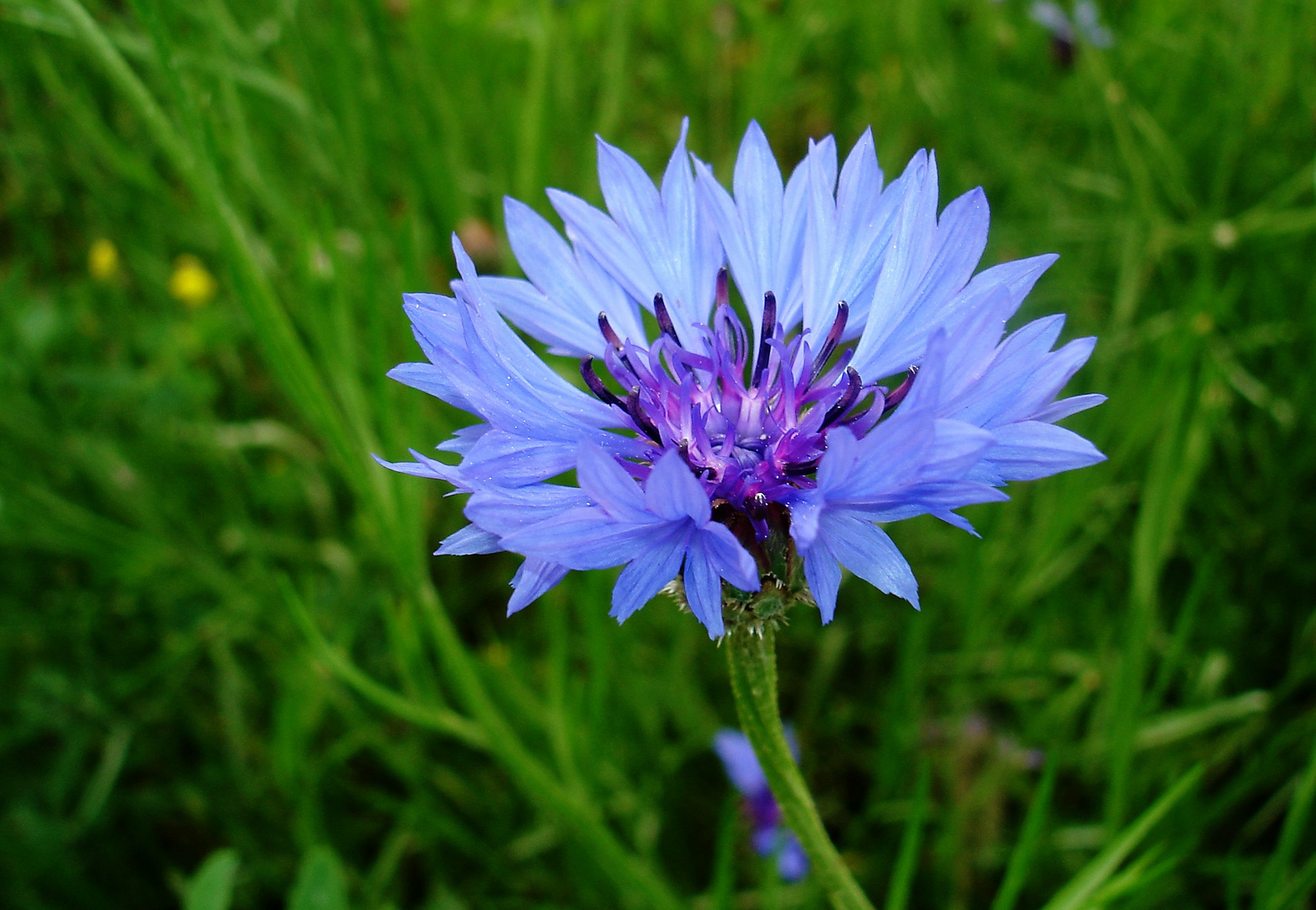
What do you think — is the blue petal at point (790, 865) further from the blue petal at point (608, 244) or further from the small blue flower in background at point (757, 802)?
the blue petal at point (608, 244)

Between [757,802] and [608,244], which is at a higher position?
[608,244]

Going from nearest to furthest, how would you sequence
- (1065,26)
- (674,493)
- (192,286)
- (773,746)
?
(674,493), (773,746), (1065,26), (192,286)

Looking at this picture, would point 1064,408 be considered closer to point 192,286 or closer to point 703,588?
point 703,588

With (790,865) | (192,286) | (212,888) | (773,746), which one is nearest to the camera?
(773,746)

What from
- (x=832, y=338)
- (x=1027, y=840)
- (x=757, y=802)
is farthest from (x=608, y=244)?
(x=757, y=802)

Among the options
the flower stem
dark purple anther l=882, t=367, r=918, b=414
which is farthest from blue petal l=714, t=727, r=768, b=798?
dark purple anther l=882, t=367, r=918, b=414

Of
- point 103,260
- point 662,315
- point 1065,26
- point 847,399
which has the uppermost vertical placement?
point 103,260

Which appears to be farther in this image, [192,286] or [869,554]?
[192,286]

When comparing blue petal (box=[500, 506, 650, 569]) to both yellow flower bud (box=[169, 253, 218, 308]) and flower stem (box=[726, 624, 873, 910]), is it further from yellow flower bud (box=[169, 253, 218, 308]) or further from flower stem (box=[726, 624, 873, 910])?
yellow flower bud (box=[169, 253, 218, 308])
